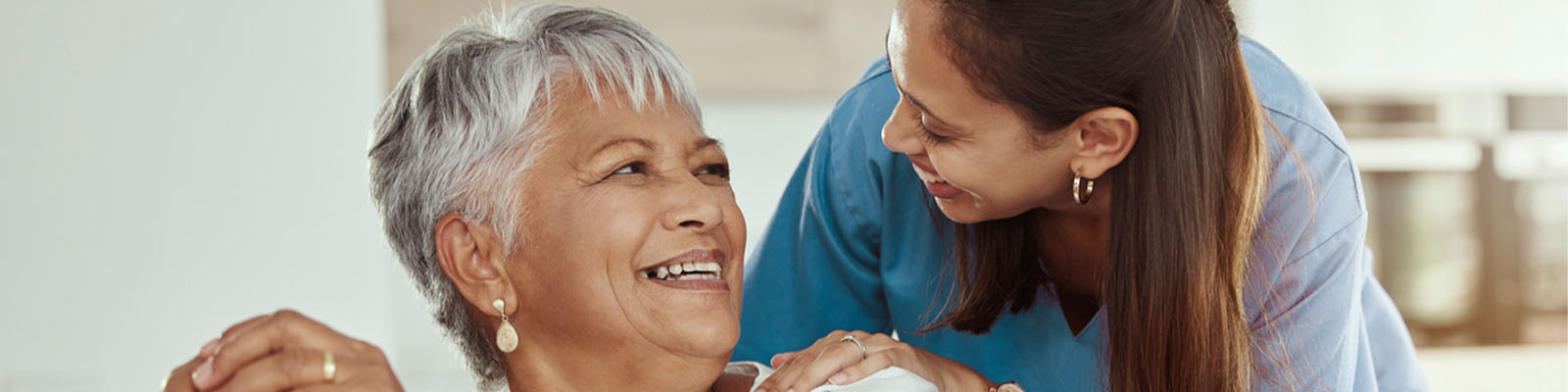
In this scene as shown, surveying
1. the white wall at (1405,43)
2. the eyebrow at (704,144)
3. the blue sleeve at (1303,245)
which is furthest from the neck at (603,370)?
the white wall at (1405,43)

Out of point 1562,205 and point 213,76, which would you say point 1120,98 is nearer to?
point 213,76

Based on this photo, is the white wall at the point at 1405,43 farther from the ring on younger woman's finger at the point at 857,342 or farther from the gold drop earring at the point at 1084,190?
the ring on younger woman's finger at the point at 857,342

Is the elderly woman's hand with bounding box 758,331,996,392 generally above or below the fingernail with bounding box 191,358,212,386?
below

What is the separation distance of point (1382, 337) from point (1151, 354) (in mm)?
824

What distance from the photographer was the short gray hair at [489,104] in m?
1.30

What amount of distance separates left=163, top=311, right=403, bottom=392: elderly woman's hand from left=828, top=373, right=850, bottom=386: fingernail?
0.45 meters

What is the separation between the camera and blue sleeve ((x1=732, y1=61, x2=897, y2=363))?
1.61m

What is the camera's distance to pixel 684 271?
1.37m

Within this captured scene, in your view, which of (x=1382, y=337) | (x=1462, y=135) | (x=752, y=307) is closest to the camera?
(x=752, y=307)

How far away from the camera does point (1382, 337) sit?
6.26 ft

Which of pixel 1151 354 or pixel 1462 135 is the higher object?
pixel 1151 354

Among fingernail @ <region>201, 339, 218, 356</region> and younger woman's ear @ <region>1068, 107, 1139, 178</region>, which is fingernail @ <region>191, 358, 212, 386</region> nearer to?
fingernail @ <region>201, 339, 218, 356</region>

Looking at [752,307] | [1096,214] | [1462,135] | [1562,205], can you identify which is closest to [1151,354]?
[1096,214]

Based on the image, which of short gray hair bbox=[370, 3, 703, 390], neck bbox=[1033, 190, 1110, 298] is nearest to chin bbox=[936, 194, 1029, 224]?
neck bbox=[1033, 190, 1110, 298]
